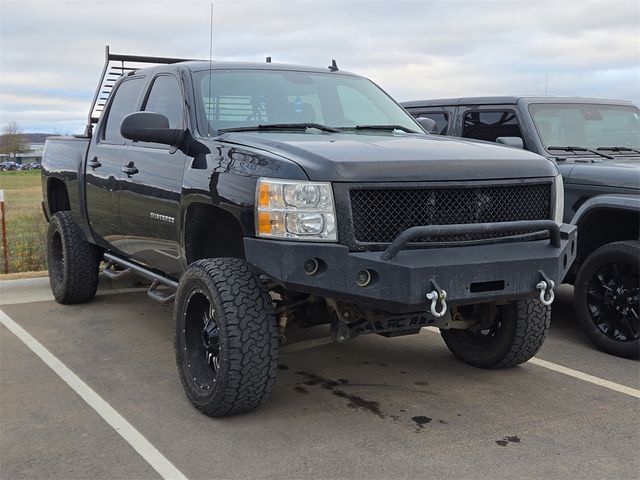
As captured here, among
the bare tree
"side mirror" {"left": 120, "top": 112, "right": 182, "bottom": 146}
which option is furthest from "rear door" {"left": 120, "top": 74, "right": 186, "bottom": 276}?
the bare tree

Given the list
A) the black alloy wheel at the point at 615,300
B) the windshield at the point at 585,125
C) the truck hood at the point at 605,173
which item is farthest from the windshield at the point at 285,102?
the black alloy wheel at the point at 615,300

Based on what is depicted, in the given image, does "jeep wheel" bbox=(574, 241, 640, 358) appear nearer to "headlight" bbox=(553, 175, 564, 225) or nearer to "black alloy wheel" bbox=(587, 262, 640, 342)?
"black alloy wheel" bbox=(587, 262, 640, 342)

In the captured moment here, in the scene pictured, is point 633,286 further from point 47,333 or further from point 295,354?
point 47,333

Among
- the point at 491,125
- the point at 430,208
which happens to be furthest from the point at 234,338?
the point at 491,125

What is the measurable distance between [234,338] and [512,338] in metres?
2.00

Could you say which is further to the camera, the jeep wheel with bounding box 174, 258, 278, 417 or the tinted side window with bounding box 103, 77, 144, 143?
the tinted side window with bounding box 103, 77, 144, 143

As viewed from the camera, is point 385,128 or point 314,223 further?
point 385,128

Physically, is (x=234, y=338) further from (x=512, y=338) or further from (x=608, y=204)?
(x=608, y=204)

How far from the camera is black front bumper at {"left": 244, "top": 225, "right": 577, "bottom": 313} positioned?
3475 millimetres

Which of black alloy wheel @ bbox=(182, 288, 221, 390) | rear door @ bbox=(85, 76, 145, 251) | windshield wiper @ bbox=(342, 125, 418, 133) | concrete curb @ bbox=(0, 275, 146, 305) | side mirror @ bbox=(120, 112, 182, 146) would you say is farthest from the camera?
concrete curb @ bbox=(0, 275, 146, 305)

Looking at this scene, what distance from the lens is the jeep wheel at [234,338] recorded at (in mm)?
3805

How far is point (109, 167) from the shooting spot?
576 cm

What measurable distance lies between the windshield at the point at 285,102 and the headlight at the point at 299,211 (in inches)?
46.4

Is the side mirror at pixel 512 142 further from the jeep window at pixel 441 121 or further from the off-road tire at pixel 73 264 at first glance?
the off-road tire at pixel 73 264
